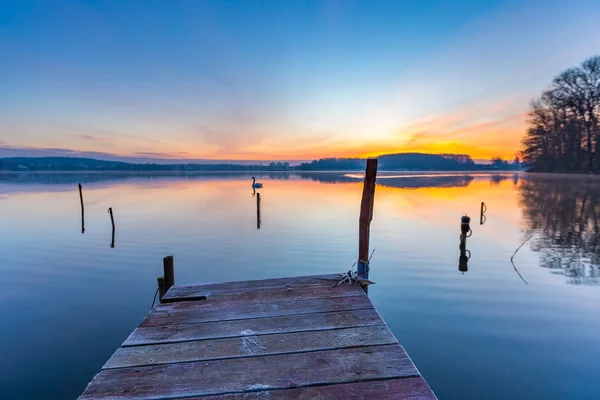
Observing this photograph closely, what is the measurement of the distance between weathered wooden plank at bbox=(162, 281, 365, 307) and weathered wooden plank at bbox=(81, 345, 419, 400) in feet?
5.33

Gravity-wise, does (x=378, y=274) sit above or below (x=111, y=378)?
below

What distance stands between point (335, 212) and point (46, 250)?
51.6ft

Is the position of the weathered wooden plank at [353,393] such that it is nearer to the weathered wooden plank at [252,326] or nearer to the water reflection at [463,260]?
the weathered wooden plank at [252,326]

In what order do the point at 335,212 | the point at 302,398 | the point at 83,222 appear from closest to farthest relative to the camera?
the point at 302,398
the point at 83,222
the point at 335,212

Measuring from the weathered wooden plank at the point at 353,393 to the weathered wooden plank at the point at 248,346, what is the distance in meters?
0.60

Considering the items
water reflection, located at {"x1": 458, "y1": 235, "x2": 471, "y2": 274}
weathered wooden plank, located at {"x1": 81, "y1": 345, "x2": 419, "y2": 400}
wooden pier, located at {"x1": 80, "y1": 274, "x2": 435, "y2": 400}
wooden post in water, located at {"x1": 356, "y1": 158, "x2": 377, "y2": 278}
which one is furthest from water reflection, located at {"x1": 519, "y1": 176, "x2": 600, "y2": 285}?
weathered wooden plank, located at {"x1": 81, "y1": 345, "x2": 419, "y2": 400}

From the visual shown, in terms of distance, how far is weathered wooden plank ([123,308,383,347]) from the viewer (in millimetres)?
3682

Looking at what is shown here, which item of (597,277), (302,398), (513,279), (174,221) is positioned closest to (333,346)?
(302,398)

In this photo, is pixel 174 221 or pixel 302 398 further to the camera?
pixel 174 221

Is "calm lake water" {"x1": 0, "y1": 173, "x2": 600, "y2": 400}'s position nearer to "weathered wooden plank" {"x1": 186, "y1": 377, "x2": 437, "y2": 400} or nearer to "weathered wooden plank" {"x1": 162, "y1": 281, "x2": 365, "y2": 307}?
Answer: "weathered wooden plank" {"x1": 162, "y1": 281, "x2": 365, "y2": 307}

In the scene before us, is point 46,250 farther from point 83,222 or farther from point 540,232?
point 540,232

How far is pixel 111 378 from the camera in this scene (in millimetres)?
2955

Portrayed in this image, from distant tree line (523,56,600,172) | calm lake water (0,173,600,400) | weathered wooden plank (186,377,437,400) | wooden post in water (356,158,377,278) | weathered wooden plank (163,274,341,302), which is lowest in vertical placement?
calm lake water (0,173,600,400)

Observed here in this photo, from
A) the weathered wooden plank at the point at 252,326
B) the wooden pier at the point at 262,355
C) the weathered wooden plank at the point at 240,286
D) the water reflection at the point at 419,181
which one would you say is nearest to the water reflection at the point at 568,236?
the weathered wooden plank at the point at 240,286
